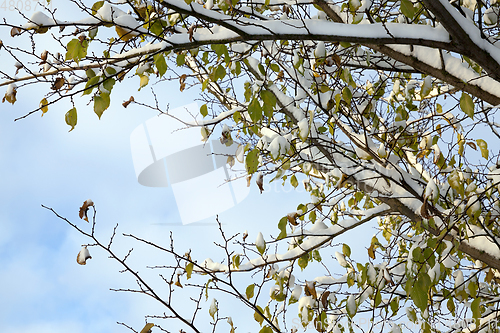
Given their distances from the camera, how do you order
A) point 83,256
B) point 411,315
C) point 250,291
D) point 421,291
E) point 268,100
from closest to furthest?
point 421,291, point 268,100, point 83,256, point 250,291, point 411,315

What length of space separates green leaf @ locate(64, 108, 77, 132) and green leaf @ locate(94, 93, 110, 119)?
12 centimetres

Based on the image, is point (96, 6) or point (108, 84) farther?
point (96, 6)

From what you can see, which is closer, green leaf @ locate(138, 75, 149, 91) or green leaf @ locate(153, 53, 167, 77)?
green leaf @ locate(153, 53, 167, 77)

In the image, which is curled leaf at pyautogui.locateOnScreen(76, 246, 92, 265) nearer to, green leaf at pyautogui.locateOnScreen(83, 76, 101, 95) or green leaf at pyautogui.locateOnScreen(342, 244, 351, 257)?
green leaf at pyautogui.locateOnScreen(83, 76, 101, 95)

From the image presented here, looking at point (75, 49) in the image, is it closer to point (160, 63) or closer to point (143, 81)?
point (160, 63)

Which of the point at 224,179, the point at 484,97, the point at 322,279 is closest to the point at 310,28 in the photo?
the point at 484,97

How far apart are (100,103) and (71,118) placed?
0.51 ft

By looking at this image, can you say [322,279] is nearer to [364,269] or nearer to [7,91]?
[364,269]

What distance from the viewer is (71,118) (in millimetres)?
1641

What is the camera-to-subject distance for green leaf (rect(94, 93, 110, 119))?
1627 millimetres

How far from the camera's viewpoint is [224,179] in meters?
4.14

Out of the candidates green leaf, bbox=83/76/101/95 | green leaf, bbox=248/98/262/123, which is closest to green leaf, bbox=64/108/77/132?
green leaf, bbox=83/76/101/95

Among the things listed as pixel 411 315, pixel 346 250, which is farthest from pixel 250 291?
pixel 411 315

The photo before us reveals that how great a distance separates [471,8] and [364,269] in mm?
1873
